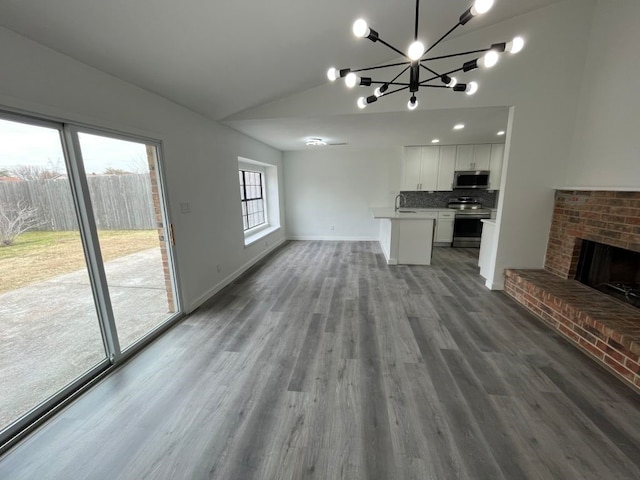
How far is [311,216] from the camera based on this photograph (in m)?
6.78

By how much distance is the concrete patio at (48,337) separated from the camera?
1.61 metres

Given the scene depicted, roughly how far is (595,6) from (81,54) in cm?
471

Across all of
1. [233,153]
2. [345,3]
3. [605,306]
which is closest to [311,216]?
[233,153]

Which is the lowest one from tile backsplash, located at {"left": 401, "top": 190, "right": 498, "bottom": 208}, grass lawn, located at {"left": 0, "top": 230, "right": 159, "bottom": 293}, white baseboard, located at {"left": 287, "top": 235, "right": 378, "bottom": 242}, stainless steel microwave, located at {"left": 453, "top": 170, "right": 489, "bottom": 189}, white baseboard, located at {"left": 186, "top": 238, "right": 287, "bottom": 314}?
white baseboard, located at {"left": 186, "top": 238, "right": 287, "bottom": 314}

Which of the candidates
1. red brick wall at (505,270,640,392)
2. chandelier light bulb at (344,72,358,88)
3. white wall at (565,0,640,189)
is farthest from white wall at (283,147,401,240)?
chandelier light bulb at (344,72,358,88)

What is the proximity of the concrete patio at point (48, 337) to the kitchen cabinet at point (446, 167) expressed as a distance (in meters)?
5.95

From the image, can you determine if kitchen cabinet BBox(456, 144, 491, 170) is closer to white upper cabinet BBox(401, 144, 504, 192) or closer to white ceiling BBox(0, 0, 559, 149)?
white upper cabinet BBox(401, 144, 504, 192)

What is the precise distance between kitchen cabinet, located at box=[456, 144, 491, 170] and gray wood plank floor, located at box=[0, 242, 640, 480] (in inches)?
153

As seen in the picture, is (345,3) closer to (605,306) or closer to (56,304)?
(56,304)

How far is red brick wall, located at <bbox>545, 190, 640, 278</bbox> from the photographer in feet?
7.38

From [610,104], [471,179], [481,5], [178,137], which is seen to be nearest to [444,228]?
[471,179]

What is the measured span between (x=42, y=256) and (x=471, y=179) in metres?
6.80

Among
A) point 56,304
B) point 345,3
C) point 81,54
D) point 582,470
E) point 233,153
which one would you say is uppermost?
point 345,3

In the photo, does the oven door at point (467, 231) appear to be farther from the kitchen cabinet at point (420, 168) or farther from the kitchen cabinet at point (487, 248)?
the kitchen cabinet at point (487, 248)
